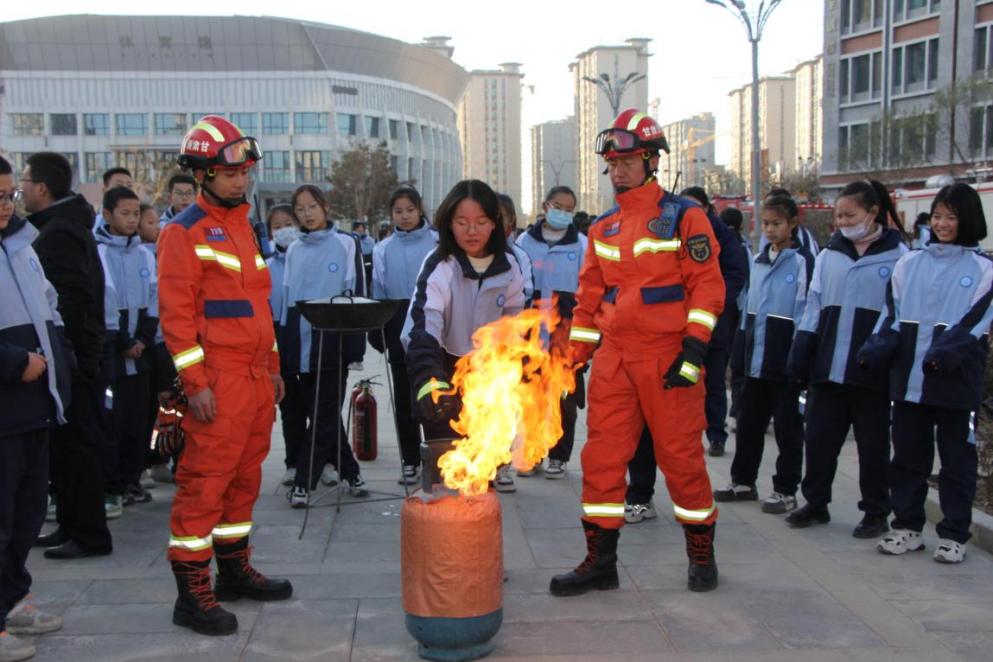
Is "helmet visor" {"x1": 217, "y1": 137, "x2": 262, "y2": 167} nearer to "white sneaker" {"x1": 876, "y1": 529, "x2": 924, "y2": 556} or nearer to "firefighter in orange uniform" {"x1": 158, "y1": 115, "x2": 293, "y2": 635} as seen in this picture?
"firefighter in orange uniform" {"x1": 158, "y1": 115, "x2": 293, "y2": 635}

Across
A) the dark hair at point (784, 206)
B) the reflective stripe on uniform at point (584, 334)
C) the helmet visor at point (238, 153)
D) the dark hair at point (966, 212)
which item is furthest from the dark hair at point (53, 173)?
the dark hair at point (966, 212)

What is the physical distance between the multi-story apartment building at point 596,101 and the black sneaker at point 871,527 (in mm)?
68598

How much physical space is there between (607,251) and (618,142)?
0.56 meters

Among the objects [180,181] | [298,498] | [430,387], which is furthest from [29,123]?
[430,387]

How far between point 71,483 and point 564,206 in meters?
4.23

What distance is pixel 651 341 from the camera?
15.7 ft

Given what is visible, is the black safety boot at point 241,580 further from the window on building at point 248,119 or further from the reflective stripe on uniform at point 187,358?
the window on building at point 248,119

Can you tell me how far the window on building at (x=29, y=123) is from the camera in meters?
82.7

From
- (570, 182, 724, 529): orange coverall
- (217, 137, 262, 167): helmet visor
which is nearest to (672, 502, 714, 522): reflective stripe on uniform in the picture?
(570, 182, 724, 529): orange coverall

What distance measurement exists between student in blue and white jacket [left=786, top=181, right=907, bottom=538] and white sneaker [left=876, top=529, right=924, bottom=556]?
0.29m

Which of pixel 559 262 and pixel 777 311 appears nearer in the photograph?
pixel 777 311

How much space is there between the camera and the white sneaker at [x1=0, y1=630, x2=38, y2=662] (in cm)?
411

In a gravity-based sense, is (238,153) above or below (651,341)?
above

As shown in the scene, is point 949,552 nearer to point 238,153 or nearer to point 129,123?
point 238,153
